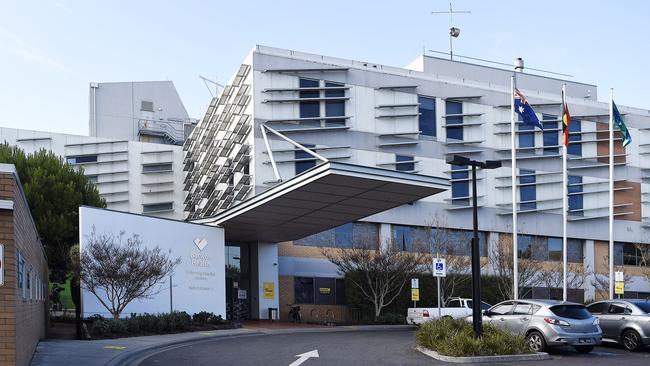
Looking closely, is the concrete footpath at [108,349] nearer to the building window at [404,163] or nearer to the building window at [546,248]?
the building window at [404,163]

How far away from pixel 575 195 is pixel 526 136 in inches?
214

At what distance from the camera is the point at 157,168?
53.8m

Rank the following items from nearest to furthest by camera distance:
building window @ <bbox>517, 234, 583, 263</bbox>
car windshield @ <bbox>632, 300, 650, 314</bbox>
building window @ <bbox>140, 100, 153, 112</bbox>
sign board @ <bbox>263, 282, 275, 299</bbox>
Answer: car windshield @ <bbox>632, 300, 650, 314</bbox> < sign board @ <bbox>263, 282, 275, 299</bbox> < building window @ <bbox>517, 234, 583, 263</bbox> < building window @ <bbox>140, 100, 153, 112</bbox>

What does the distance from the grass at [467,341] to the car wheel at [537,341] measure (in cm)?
113

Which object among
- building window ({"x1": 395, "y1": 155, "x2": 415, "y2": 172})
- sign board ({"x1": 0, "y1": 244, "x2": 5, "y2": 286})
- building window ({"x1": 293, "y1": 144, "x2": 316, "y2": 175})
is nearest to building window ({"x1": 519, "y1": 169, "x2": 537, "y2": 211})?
building window ({"x1": 395, "y1": 155, "x2": 415, "y2": 172})

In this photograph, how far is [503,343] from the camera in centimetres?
1981

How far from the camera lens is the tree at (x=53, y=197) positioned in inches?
1497

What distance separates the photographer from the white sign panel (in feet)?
95.5

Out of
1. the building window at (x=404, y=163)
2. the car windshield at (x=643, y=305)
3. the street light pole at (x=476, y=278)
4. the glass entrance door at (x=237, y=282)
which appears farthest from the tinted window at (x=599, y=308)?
the building window at (x=404, y=163)

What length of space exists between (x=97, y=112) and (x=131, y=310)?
108 ft

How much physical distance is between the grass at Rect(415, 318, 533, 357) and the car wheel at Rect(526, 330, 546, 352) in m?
1.13

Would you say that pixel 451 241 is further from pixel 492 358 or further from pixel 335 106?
pixel 492 358

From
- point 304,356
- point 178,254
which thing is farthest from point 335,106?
point 304,356

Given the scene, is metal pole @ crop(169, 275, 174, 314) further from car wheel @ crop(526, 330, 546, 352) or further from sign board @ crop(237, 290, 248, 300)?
car wheel @ crop(526, 330, 546, 352)
